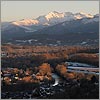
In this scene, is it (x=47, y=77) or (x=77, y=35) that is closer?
(x=47, y=77)

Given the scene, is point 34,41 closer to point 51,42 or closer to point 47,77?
point 51,42

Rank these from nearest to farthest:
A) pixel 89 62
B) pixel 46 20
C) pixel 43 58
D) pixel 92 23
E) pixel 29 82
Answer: pixel 29 82, pixel 89 62, pixel 43 58, pixel 92 23, pixel 46 20

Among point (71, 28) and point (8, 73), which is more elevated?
point (71, 28)

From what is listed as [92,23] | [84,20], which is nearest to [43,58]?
[92,23]

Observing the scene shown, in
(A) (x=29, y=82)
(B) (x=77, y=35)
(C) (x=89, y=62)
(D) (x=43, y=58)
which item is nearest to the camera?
(A) (x=29, y=82)

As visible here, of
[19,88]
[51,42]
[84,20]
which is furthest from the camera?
[84,20]

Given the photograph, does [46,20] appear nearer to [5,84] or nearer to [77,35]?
[77,35]

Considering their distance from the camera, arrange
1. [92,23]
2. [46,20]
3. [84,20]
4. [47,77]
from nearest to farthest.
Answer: [47,77]
[92,23]
[84,20]
[46,20]

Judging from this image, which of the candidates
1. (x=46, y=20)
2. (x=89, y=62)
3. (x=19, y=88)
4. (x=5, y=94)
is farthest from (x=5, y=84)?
(x=46, y=20)

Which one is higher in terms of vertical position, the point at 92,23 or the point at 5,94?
the point at 92,23
